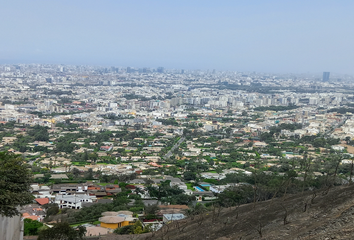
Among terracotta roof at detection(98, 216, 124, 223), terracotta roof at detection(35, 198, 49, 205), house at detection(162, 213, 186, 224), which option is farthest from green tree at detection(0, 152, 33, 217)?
terracotta roof at detection(35, 198, 49, 205)

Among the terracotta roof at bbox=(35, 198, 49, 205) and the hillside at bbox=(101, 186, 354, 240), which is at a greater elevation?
the hillside at bbox=(101, 186, 354, 240)

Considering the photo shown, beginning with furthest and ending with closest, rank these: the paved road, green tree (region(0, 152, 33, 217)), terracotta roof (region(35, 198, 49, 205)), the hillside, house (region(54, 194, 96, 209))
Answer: the paved road → house (region(54, 194, 96, 209)) → terracotta roof (region(35, 198, 49, 205)) → green tree (region(0, 152, 33, 217)) → the hillside

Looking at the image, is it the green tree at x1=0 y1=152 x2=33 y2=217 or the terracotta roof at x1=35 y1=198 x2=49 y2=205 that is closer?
the green tree at x1=0 y1=152 x2=33 y2=217

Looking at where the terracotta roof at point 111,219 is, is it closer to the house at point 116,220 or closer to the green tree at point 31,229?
the house at point 116,220

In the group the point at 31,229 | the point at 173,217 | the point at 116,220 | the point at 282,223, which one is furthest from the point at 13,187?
the point at 173,217

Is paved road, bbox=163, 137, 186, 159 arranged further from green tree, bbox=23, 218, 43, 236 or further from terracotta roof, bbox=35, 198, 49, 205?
green tree, bbox=23, 218, 43, 236

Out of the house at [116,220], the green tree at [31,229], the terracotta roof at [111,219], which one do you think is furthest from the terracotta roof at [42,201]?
the green tree at [31,229]

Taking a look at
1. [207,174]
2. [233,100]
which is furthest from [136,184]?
[233,100]
